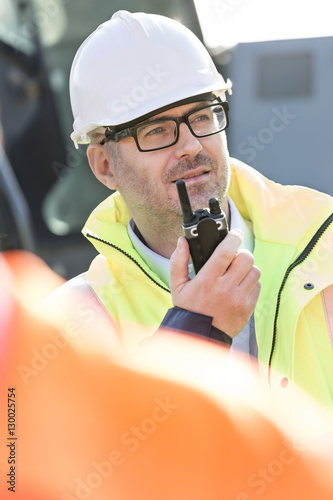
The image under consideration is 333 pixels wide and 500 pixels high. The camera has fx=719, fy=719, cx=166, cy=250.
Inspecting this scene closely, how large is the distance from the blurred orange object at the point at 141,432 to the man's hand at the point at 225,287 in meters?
0.09

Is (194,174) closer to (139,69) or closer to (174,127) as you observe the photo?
(174,127)

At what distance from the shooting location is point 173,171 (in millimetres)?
2301

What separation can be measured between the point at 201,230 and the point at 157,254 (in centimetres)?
82

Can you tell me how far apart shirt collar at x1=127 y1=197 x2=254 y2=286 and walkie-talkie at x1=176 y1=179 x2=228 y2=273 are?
2.03 feet

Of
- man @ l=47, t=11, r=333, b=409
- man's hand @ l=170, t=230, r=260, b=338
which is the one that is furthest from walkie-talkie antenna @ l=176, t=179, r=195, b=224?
man @ l=47, t=11, r=333, b=409

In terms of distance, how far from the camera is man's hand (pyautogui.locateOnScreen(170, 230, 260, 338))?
1.65 meters

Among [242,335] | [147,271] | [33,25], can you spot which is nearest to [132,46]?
[147,271]

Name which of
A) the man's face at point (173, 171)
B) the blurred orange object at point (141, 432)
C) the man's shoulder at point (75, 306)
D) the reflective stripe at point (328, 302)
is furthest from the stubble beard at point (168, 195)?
the blurred orange object at point (141, 432)

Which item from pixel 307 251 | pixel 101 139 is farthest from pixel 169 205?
pixel 307 251

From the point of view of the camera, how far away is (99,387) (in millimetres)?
1443

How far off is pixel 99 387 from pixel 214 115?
3.94ft

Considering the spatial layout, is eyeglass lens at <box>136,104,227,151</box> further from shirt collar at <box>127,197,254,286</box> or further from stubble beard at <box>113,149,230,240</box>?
shirt collar at <box>127,197,254,286</box>

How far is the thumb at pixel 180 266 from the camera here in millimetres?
1701

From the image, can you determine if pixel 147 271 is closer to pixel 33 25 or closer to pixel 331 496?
pixel 331 496
